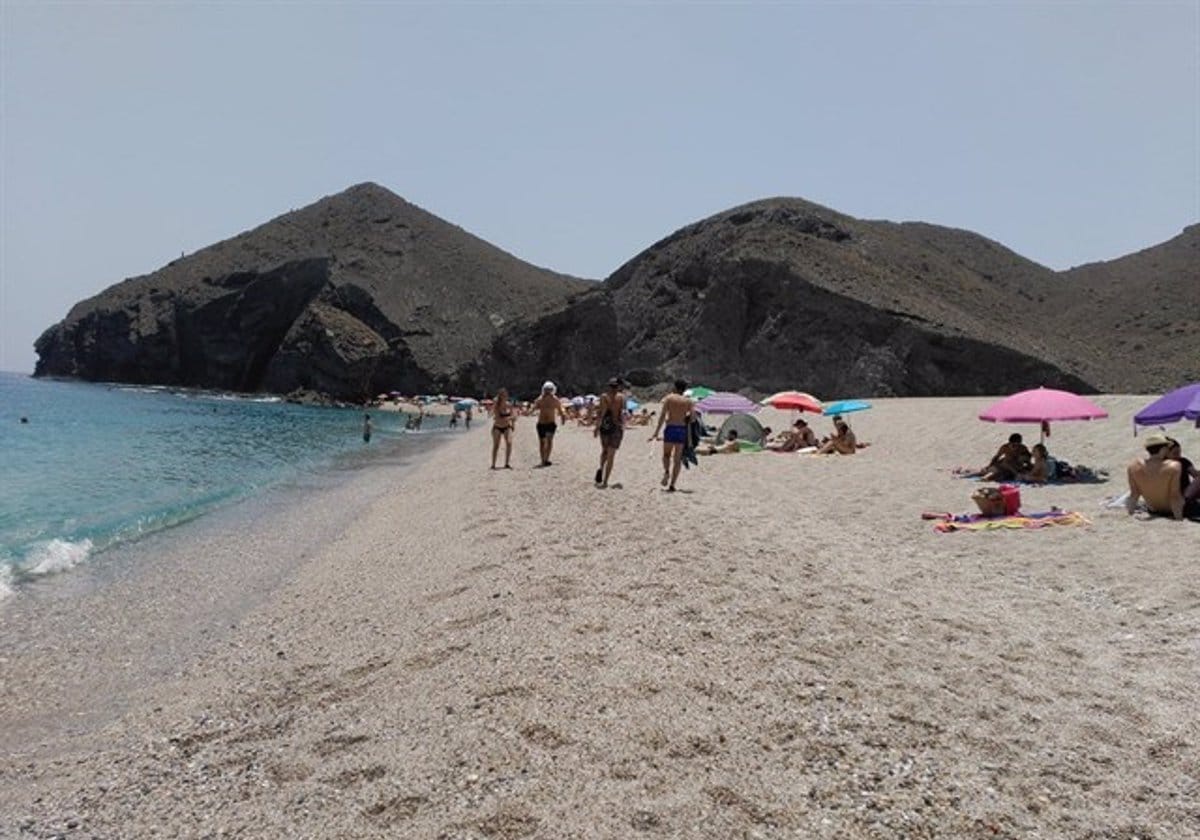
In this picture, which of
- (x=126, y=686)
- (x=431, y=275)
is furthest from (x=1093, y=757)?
(x=431, y=275)

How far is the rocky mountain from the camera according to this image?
61.3 metres

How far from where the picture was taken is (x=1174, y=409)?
39.8ft

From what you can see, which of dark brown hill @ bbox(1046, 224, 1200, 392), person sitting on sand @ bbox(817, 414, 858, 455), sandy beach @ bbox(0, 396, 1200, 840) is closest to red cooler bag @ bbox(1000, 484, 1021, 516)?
sandy beach @ bbox(0, 396, 1200, 840)

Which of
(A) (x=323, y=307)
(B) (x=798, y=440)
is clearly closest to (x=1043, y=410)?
(B) (x=798, y=440)

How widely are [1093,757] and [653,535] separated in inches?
198

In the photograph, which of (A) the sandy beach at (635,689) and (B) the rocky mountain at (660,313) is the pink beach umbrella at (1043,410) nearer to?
(A) the sandy beach at (635,689)

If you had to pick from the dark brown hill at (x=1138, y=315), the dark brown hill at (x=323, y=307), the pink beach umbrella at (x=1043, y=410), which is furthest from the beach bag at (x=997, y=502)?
the dark brown hill at (x=323, y=307)

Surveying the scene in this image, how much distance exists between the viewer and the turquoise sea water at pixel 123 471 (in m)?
12.6

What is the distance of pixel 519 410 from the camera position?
58.7m

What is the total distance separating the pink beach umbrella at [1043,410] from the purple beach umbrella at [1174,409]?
1777mm

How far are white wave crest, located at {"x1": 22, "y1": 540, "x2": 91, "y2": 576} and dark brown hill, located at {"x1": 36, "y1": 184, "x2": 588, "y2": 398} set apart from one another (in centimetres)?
7161

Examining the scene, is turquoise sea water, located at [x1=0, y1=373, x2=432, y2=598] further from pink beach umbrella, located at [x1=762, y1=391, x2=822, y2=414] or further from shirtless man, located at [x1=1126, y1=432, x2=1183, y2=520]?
shirtless man, located at [x1=1126, y1=432, x2=1183, y2=520]

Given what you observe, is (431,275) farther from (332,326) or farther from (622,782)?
(622,782)

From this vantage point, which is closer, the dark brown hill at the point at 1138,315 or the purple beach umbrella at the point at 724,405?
the purple beach umbrella at the point at 724,405
